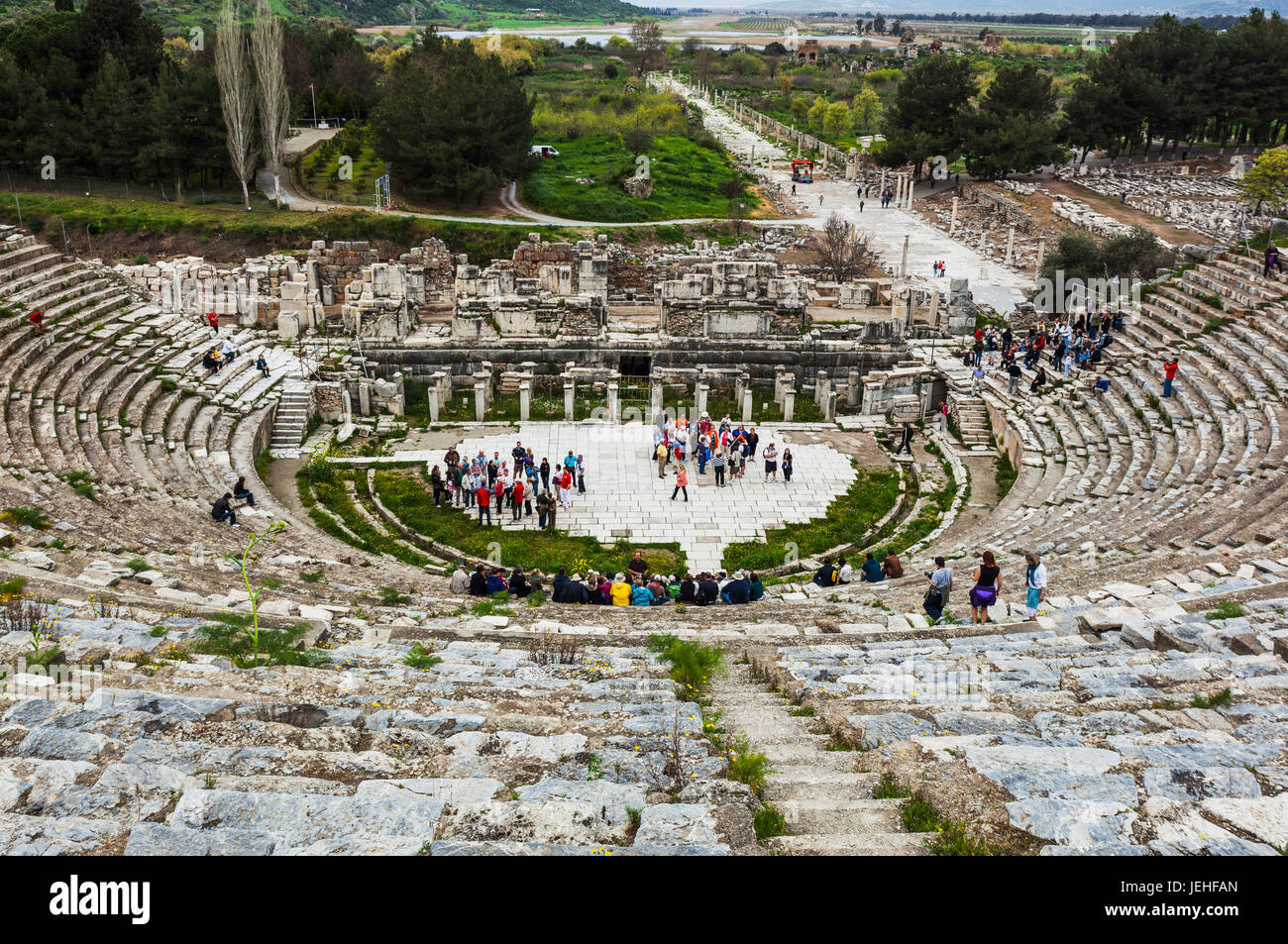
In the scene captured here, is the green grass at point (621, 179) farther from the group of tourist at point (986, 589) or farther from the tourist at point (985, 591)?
the tourist at point (985, 591)

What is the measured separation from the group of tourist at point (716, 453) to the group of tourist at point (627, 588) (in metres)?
6.76

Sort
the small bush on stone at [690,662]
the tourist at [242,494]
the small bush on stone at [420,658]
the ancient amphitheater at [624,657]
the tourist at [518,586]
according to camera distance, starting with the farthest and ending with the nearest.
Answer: the tourist at [242,494] < the tourist at [518,586] < the small bush on stone at [420,658] < the small bush on stone at [690,662] < the ancient amphitheater at [624,657]

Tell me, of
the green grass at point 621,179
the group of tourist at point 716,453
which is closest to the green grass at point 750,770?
the group of tourist at point 716,453

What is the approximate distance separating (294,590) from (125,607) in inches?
113

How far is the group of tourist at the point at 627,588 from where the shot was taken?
16203 mm

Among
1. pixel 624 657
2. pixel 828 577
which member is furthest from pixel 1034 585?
pixel 624 657

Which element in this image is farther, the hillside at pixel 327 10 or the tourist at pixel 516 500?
the hillside at pixel 327 10

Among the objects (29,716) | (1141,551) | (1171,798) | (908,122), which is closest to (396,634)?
(29,716)

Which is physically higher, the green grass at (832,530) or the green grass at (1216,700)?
the green grass at (1216,700)

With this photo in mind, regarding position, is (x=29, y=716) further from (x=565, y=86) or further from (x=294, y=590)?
(x=565, y=86)

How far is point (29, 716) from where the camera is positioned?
311 inches

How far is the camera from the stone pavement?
42.5m

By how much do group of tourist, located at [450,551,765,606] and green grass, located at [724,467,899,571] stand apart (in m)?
3.28

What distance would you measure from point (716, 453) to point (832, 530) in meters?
4.16
